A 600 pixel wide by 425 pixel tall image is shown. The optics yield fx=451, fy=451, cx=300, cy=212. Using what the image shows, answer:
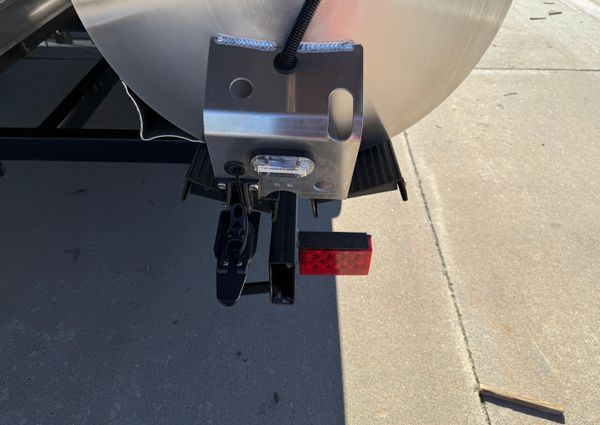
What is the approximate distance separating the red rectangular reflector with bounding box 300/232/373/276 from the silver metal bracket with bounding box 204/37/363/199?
37cm

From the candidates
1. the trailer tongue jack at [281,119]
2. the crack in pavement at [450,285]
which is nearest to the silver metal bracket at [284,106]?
the trailer tongue jack at [281,119]

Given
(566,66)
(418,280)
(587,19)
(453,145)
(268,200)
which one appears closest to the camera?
(268,200)

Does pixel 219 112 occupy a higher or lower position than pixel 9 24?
higher

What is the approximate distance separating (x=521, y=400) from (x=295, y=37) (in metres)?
1.49

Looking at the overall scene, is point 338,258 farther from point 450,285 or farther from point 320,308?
point 450,285

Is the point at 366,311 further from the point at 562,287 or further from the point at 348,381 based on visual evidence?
the point at 562,287

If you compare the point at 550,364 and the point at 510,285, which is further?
the point at 510,285

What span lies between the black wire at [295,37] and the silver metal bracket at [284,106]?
16 mm

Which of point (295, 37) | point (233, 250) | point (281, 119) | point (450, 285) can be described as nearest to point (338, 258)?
point (233, 250)

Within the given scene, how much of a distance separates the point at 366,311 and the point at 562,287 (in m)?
0.89

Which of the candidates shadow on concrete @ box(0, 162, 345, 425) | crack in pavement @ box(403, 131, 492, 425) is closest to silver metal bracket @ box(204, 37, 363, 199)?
shadow on concrete @ box(0, 162, 345, 425)

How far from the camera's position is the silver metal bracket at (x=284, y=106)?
32.7 inches

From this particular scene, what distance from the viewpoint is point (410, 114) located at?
107 centimetres

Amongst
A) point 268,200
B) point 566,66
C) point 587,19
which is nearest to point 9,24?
point 268,200
